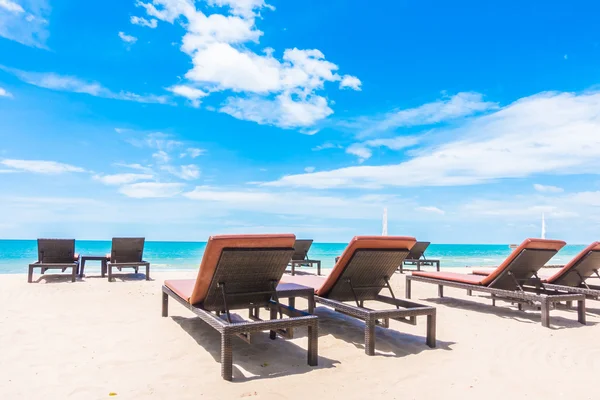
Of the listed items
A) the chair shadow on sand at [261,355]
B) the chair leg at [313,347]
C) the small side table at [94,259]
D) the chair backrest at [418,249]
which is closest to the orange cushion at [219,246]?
the chair shadow on sand at [261,355]

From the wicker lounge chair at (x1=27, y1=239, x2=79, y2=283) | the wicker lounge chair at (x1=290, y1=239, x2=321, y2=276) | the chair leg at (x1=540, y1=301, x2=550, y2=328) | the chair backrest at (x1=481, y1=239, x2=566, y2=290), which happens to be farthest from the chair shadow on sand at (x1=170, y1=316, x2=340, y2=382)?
the wicker lounge chair at (x1=290, y1=239, x2=321, y2=276)

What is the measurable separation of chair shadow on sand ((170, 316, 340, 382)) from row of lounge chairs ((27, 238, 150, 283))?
573cm

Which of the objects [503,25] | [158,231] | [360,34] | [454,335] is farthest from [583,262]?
[158,231]

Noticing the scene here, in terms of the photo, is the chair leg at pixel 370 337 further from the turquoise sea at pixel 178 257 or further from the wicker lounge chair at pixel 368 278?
the turquoise sea at pixel 178 257

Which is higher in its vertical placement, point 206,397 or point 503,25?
point 503,25

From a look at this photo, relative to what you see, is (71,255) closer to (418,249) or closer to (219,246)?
(219,246)

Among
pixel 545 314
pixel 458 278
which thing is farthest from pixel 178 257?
pixel 545 314

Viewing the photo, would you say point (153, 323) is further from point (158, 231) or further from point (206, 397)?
point (158, 231)

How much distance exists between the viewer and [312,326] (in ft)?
12.3

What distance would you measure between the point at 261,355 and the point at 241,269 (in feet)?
2.86

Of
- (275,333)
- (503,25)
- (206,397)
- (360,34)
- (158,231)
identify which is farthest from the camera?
(158,231)

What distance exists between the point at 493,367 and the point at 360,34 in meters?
15.0

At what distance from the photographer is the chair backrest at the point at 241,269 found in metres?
3.71

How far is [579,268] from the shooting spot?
21.6 feet
